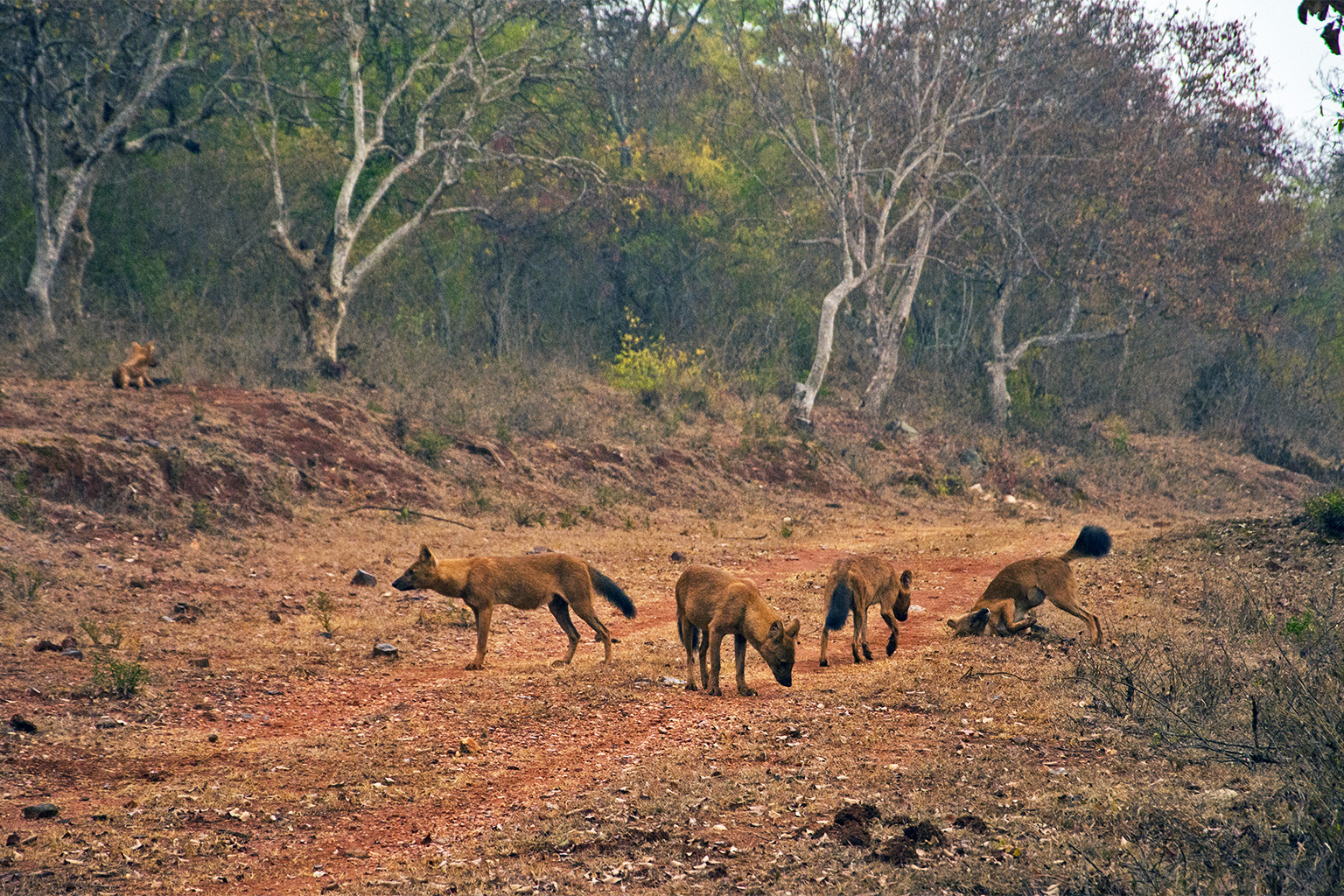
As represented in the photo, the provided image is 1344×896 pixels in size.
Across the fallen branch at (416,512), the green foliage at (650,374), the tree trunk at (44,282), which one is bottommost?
the fallen branch at (416,512)

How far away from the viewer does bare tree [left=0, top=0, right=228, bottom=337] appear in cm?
1922

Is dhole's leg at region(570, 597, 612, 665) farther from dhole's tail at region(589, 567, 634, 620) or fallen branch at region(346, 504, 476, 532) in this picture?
fallen branch at region(346, 504, 476, 532)

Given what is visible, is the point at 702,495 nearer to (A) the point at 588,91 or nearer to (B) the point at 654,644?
(B) the point at 654,644

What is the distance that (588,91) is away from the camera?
30891mm

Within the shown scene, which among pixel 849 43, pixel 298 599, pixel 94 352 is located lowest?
pixel 298 599

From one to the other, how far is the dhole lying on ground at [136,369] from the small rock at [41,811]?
12768 millimetres

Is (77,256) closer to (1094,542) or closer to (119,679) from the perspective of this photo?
(119,679)

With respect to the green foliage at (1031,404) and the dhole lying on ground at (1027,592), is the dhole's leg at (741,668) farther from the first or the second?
the green foliage at (1031,404)

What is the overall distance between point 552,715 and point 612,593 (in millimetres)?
1949

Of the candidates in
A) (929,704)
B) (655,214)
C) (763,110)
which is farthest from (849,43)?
(929,704)

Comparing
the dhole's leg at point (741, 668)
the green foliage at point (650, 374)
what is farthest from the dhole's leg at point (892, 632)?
the green foliage at point (650, 374)

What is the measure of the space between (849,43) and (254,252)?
16.4 m

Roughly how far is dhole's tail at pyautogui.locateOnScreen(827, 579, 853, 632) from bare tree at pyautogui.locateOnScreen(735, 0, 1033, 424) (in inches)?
677

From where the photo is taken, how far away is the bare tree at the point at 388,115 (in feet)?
70.9
